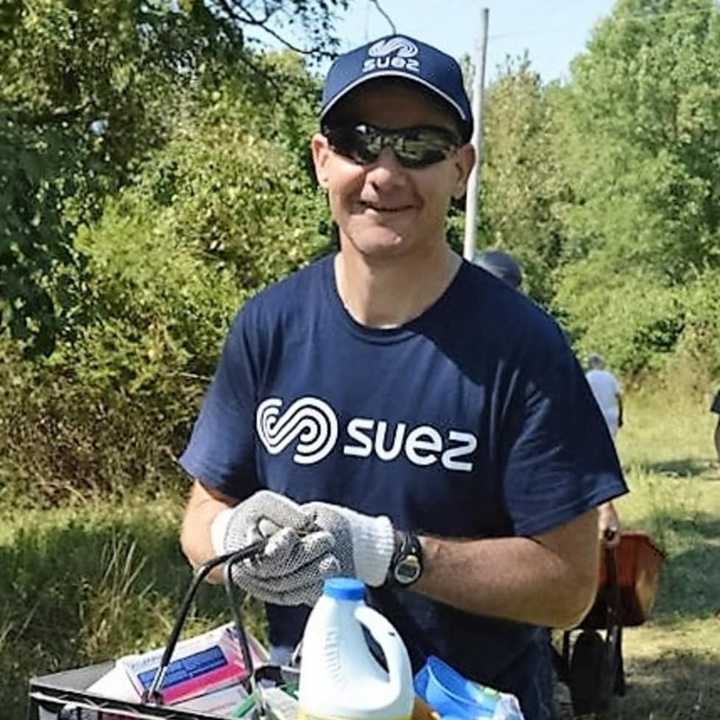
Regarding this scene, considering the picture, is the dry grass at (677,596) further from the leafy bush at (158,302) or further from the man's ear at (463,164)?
the man's ear at (463,164)

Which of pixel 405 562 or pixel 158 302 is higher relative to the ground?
pixel 158 302

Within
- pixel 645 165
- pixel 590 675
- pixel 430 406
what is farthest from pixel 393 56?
pixel 645 165

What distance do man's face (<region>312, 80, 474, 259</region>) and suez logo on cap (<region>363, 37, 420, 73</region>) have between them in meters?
0.02

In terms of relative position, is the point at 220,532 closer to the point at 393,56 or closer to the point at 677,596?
the point at 393,56

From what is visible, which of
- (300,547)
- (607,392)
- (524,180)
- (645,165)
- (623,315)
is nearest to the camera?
(300,547)

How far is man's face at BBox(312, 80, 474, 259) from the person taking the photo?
1.97m

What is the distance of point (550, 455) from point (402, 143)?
0.46m

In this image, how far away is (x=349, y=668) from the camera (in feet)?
5.16

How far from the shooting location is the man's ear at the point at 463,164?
2.03m

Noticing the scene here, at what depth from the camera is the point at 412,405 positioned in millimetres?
1984

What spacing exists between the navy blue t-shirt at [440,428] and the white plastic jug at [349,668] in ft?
1.29

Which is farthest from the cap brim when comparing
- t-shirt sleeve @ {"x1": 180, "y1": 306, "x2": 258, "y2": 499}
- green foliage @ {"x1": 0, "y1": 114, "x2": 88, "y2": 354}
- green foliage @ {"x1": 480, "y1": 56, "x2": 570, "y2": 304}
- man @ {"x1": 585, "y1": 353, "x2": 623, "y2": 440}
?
green foliage @ {"x1": 480, "y1": 56, "x2": 570, "y2": 304}

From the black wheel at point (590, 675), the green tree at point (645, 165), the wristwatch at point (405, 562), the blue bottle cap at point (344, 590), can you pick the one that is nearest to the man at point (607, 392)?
the black wheel at point (590, 675)

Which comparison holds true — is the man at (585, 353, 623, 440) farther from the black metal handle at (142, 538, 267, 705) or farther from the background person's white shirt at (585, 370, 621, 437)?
the black metal handle at (142, 538, 267, 705)
